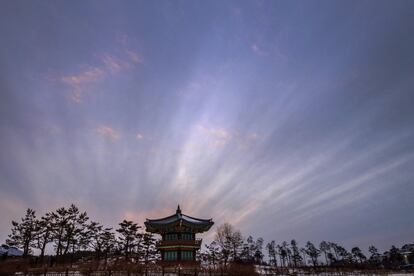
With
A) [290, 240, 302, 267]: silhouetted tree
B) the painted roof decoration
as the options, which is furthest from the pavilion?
[290, 240, 302, 267]: silhouetted tree

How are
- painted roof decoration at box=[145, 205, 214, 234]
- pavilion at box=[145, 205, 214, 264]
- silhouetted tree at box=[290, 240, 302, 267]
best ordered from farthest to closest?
silhouetted tree at box=[290, 240, 302, 267] < painted roof decoration at box=[145, 205, 214, 234] < pavilion at box=[145, 205, 214, 264]

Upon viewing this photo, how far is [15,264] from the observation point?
35.5 m

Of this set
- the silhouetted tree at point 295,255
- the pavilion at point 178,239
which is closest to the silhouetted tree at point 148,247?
the pavilion at point 178,239

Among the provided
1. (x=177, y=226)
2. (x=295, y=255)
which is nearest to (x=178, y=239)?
(x=177, y=226)

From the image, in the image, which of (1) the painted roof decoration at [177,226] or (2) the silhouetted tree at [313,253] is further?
(2) the silhouetted tree at [313,253]

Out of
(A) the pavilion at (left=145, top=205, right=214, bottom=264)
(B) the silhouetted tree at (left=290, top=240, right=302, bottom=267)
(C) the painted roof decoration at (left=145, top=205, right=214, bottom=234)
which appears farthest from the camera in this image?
(B) the silhouetted tree at (left=290, top=240, right=302, bottom=267)

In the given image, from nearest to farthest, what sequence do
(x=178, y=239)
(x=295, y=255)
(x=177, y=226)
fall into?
1. (x=178, y=239)
2. (x=177, y=226)
3. (x=295, y=255)

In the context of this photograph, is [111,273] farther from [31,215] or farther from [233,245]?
[233,245]

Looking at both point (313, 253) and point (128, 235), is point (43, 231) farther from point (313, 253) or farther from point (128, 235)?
point (313, 253)

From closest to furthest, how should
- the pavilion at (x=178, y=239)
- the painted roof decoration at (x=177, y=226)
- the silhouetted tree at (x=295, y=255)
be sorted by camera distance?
1. the pavilion at (x=178, y=239)
2. the painted roof decoration at (x=177, y=226)
3. the silhouetted tree at (x=295, y=255)

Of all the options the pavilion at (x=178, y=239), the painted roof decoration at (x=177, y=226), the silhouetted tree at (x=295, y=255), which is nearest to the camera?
the pavilion at (x=178, y=239)

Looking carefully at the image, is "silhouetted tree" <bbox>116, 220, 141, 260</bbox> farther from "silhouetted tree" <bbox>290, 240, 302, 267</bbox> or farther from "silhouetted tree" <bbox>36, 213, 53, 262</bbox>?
"silhouetted tree" <bbox>290, 240, 302, 267</bbox>

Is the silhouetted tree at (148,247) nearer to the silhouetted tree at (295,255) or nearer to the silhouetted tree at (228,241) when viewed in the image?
the silhouetted tree at (228,241)

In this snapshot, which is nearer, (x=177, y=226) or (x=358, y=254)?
(x=177, y=226)
